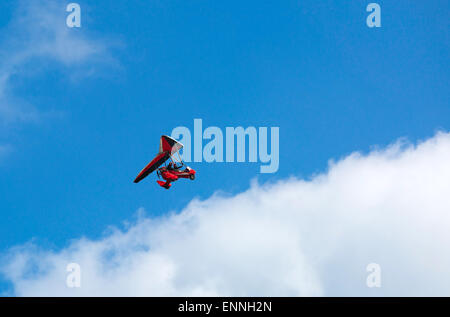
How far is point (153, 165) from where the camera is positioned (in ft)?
242

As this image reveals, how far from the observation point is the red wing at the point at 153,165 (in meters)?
72.9

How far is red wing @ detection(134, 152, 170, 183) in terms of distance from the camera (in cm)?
7294
